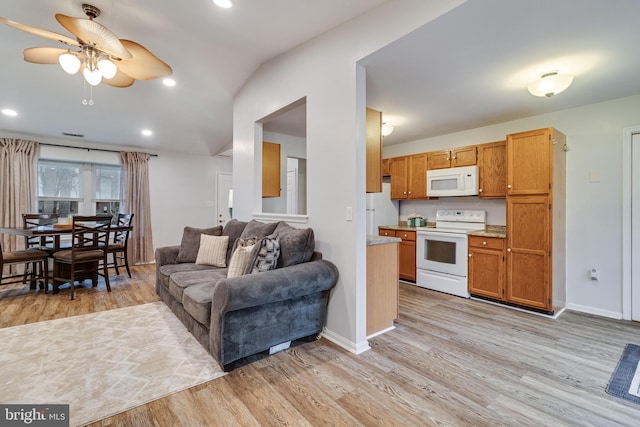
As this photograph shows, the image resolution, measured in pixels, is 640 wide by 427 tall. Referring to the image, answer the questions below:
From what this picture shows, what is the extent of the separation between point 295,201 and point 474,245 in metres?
3.07

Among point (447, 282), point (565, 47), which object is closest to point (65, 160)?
point (447, 282)

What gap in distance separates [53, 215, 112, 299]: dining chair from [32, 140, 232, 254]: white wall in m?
2.04

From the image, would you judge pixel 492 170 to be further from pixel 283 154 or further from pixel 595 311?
pixel 283 154

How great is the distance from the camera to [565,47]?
2232mm

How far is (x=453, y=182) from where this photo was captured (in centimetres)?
427

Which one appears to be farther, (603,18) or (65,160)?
(65,160)

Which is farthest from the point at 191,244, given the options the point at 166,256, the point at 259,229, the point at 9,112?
the point at 9,112

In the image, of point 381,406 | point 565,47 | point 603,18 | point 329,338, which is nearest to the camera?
point 381,406

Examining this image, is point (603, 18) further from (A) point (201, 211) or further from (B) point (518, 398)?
(A) point (201, 211)

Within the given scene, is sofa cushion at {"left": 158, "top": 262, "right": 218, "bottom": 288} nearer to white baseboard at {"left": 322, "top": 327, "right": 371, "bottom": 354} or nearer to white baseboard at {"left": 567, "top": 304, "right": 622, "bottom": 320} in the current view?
white baseboard at {"left": 322, "top": 327, "right": 371, "bottom": 354}

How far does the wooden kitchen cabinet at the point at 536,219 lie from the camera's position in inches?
125

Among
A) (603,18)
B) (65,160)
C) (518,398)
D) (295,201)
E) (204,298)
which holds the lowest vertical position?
(518,398)

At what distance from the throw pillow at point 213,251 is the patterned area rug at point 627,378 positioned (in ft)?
11.5

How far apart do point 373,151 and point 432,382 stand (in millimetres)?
2036
